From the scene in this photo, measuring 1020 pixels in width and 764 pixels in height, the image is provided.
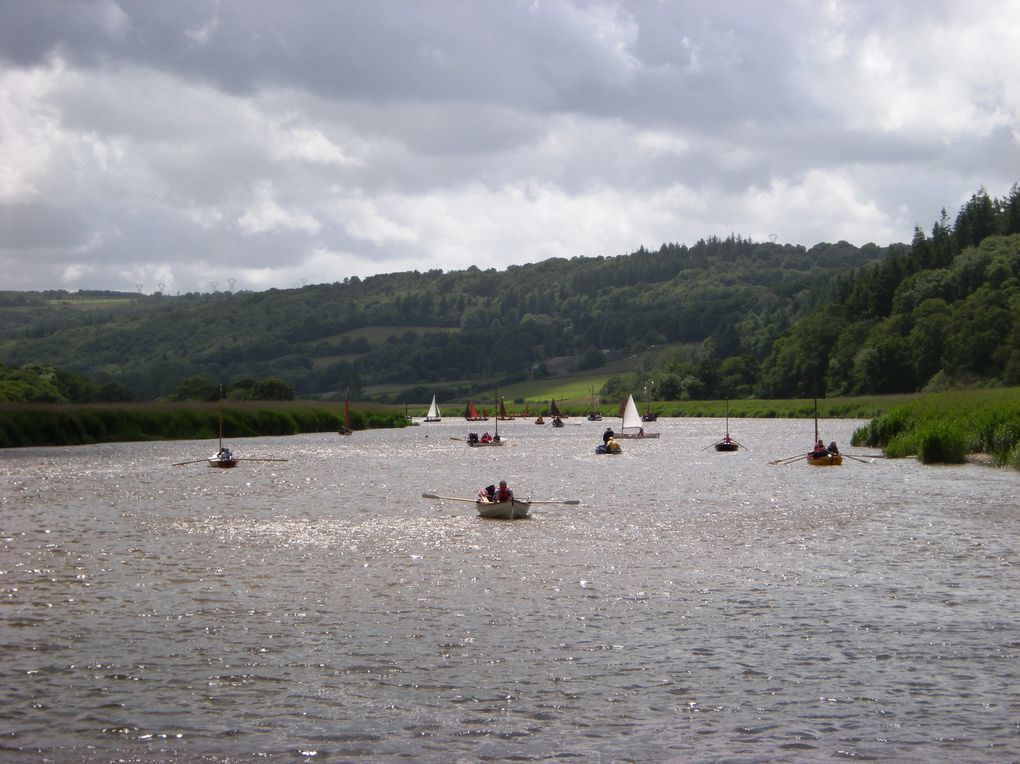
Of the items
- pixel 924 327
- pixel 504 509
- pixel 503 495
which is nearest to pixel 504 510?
pixel 504 509

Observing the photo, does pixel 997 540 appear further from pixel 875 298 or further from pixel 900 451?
pixel 875 298

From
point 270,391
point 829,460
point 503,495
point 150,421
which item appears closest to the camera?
point 503,495

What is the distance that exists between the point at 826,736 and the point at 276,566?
659 inches

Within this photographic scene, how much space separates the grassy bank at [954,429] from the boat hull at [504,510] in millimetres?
24881

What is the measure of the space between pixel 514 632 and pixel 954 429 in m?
45.4

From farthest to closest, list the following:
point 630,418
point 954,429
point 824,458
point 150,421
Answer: point 630,418
point 150,421
point 824,458
point 954,429

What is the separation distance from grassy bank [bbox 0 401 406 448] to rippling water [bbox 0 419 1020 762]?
132ft

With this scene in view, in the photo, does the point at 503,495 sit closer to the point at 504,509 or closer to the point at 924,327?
the point at 504,509

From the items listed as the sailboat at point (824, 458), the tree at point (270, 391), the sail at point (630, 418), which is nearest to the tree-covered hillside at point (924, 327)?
the sail at point (630, 418)

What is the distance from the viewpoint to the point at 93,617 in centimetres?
2222

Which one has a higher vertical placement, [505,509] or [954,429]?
[954,429]

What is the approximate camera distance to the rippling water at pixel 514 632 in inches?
591

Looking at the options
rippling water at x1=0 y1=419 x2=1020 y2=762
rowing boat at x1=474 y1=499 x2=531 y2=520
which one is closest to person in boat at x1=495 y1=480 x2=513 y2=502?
rowing boat at x1=474 y1=499 x2=531 y2=520

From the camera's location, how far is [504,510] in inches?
1560
